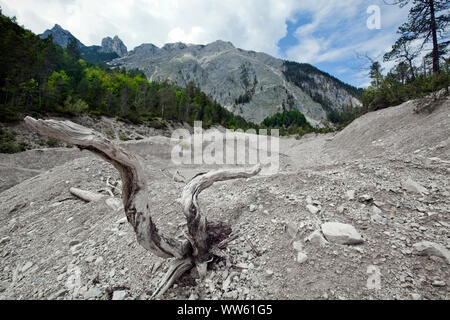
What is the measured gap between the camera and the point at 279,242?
307 centimetres

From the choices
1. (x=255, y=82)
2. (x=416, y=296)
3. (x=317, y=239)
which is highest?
(x=255, y=82)

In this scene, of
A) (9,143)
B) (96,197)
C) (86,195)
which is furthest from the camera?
(9,143)

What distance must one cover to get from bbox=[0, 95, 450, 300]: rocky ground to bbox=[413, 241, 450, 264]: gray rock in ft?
0.04

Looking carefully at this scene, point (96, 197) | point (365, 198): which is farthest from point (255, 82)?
point (365, 198)

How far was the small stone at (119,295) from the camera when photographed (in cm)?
254

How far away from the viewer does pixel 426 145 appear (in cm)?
761

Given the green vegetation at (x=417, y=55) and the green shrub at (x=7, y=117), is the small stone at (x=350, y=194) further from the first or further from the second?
the green shrub at (x=7, y=117)

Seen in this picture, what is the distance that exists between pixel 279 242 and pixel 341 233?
37.2 inches

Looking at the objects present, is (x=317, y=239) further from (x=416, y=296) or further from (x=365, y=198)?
(x=365, y=198)

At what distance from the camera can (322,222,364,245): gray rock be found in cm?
277

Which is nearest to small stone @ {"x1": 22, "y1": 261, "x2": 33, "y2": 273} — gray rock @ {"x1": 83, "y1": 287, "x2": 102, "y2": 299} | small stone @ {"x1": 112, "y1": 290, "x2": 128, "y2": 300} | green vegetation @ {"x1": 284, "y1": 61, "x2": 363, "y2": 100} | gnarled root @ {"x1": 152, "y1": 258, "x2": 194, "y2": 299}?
gray rock @ {"x1": 83, "y1": 287, "x2": 102, "y2": 299}

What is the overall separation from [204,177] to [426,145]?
9.54m

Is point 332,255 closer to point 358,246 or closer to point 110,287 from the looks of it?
point 358,246

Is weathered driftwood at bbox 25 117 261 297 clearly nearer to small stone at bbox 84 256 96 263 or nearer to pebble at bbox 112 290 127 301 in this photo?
pebble at bbox 112 290 127 301
